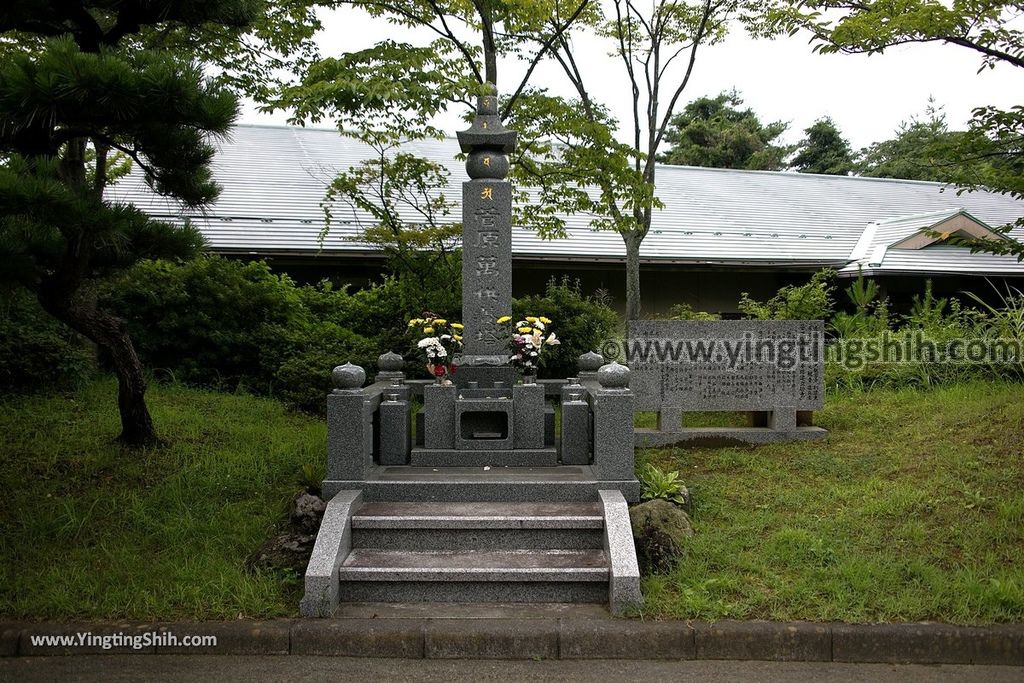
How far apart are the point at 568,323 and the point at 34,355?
6.81 metres

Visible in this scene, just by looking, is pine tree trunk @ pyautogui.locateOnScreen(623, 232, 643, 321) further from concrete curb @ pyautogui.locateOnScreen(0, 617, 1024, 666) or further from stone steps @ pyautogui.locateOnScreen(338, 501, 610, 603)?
concrete curb @ pyautogui.locateOnScreen(0, 617, 1024, 666)

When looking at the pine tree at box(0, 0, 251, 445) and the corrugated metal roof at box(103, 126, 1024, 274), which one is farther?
the corrugated metal roof at box(103, 126, 1024, 274)

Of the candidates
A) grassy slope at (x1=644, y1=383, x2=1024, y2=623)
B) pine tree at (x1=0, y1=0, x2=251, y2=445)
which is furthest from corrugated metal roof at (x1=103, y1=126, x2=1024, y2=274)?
grassy slope at (x1=644, y1=383, x2=1024, y2=623)

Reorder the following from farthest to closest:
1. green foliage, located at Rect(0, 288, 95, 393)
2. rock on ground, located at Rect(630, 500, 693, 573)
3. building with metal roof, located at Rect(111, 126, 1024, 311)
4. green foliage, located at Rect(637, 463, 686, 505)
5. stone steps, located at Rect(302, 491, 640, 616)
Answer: building with metal roof, located at Rect(111, 126, 1024, 311) < green foliage, located at Rect(0, 288, 95, 393) < green foliage, located at Rect(637, 463, 686, 505) < rock on ground, located at Rect(630, 500, 693, 573) < stone steps, located at Rect(302, 491, 640, 616)

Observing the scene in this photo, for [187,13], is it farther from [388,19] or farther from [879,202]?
[879,202]

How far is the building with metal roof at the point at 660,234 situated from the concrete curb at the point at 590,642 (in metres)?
7.95

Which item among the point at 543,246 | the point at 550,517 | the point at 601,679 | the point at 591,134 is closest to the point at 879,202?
the point at 543,246

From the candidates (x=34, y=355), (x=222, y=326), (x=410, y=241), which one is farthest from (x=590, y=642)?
(x=222, y=326)

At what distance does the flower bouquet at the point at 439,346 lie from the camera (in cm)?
704

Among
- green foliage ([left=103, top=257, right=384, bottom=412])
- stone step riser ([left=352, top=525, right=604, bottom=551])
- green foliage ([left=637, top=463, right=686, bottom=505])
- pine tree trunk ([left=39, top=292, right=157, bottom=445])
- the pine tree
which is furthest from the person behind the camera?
green foliage ([left=103, top=257, right=384, bottom=412])

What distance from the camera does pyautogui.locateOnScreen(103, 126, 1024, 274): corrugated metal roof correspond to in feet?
43.1

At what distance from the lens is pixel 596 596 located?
17.2ft

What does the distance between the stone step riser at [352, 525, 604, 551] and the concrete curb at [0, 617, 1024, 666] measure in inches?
36.0

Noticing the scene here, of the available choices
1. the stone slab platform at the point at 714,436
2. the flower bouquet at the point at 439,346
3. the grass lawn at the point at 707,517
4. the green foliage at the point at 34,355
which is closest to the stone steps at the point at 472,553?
the grass lawn at the point at 707,517
